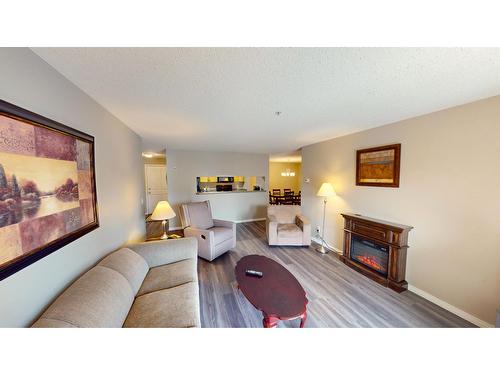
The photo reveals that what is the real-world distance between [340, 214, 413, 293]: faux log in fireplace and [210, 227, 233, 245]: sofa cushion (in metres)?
1.98

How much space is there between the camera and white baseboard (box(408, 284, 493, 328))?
1554mm

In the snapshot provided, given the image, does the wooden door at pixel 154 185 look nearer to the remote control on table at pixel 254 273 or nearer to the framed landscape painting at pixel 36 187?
the framed landscape painting at pixel 36 187

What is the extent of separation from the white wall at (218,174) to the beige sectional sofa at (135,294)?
106 inches

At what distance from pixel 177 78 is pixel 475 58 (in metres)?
1.92

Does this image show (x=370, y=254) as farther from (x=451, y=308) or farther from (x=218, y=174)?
(x=218, y=174)

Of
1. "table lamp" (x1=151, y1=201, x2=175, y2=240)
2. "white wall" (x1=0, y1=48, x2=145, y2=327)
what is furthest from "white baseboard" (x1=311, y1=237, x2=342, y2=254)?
"white wall" (x1=0, y1=48, x2=145, y2=327)

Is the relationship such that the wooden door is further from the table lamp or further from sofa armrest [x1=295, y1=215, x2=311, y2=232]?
sofa armrest [x1=295, y1=215, x2=311, y2=232]

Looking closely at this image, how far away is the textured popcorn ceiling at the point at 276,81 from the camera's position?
96cm

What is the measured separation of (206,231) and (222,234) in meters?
0.33

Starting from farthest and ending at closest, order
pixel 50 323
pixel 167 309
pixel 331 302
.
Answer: pixel 331 302, pixel 167 309, pixel 50 323

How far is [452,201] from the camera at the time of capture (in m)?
1.72

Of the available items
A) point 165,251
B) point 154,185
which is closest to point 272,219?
point 165,251
